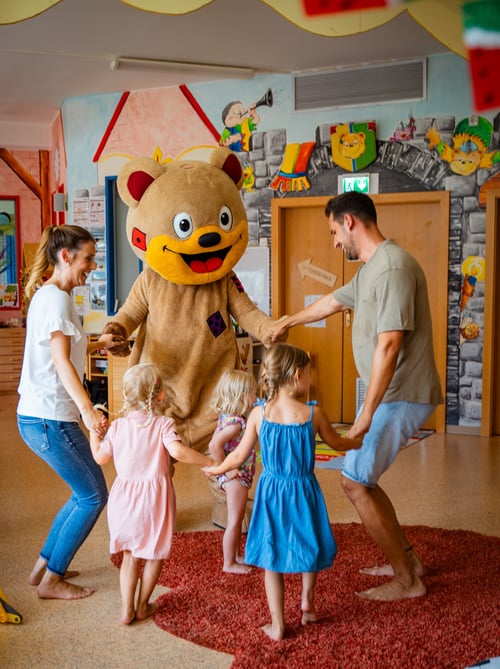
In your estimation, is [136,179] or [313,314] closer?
[313,314]

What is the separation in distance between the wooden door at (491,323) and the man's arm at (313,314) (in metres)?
2.96

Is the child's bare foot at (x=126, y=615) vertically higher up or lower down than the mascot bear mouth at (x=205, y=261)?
lower down

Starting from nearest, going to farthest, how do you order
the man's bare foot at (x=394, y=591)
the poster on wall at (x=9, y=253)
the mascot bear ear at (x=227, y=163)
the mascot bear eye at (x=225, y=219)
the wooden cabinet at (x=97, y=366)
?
the man's bare foot at (x=394, y=591) → the mascot bear eye at (x=225, y=219) → the mascot bear ear at (x=227, y=163) → the wooden cabinet at (x=97, y=366) → the poster on wall at (x=9, y=253)

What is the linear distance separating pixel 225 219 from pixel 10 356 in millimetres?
6067

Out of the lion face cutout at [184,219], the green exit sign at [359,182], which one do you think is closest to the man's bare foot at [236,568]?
the lion face cutout at [184,219]

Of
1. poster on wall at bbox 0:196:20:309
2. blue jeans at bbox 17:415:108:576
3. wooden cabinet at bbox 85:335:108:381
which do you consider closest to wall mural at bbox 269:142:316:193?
wooden cabinet at bbox 85:335:108:381

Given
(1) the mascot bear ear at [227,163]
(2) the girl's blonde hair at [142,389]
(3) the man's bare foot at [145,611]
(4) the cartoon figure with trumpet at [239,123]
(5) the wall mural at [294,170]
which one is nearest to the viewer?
(2) the girl's blonde hair at [142,389]

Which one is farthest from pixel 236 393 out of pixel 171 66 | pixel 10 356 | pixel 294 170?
pixel 10 356

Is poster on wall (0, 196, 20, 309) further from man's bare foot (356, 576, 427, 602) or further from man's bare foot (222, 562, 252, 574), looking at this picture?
man's bare foot (356, 576, 427, 602)

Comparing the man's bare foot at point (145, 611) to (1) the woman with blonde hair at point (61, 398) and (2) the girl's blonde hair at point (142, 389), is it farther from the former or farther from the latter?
(2) the girl's blonde hair at point (142, 389)

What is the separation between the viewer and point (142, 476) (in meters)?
2.52

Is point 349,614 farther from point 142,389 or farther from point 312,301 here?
point 312,301

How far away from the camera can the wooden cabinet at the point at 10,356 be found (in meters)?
8.70

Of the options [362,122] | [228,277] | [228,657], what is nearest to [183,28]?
[362,122]
